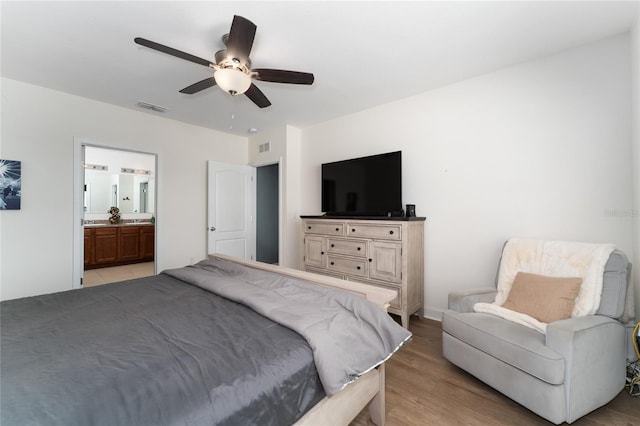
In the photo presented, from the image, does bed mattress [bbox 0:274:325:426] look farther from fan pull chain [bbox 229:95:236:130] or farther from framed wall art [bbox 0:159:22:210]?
fan pull chain [bbox 229:95:236:130]

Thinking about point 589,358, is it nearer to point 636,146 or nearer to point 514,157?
point 636,146

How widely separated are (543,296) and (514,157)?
1.31 m

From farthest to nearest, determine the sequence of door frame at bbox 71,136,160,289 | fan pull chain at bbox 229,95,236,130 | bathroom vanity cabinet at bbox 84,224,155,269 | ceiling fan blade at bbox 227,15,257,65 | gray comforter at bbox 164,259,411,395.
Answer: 1. bathroom vanity cabinet at bbox 84,224,155,269
2. fan pull chain at bbox 229,95,236,130
3. door frame at bbox 71,136,160,289
4. ceiling fan blade at bbox 227,15,257,65
5. gray comforter at bbox 164,259,411,395

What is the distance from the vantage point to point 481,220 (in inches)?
105

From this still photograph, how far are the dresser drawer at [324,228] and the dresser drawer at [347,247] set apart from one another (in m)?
0.09

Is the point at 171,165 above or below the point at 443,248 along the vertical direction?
above

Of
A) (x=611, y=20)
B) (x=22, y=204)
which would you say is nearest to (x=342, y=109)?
(x=611, y=20)

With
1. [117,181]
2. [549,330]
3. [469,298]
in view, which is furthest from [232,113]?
[117,181]

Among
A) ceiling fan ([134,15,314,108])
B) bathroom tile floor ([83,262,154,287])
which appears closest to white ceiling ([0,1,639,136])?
ceiling fan ([134,15,314,108])

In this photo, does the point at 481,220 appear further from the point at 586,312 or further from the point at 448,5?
the point at 448,5

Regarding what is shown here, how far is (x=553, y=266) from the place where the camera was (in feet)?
6.59

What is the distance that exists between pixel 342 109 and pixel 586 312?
3.14m

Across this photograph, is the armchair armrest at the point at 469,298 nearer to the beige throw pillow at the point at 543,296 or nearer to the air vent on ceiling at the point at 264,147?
the beige throw pillow at the point at 543,296

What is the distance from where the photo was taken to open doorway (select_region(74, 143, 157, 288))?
516 cm
